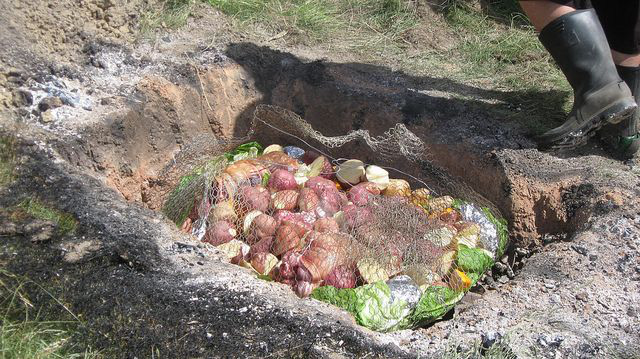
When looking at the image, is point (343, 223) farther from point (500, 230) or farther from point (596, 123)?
point (596, 123)

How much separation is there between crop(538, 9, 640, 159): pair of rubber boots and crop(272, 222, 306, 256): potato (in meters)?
1.55

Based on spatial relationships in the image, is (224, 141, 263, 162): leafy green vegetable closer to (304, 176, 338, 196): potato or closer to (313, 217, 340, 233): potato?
(304, 176, 338, 196): potato

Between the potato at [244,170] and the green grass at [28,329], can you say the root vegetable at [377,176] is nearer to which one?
the potato at [244,170]

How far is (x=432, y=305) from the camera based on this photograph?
3037 mm

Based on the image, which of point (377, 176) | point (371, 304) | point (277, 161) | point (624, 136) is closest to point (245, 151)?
point (277, 161)

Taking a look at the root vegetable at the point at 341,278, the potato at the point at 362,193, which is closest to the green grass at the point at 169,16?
the potato at the point at 362,193

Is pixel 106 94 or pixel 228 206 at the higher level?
pixel 106 94

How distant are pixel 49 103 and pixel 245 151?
1.21 meters

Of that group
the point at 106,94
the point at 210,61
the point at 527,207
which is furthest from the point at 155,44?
the point at 527,207

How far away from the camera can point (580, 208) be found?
357 centimetres

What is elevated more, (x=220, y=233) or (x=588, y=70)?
(x=588, y=70)

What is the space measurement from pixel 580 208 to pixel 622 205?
203 millimetres

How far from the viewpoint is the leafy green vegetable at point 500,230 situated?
3694 millimetres

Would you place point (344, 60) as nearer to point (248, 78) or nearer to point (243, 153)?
point (248, 78)
